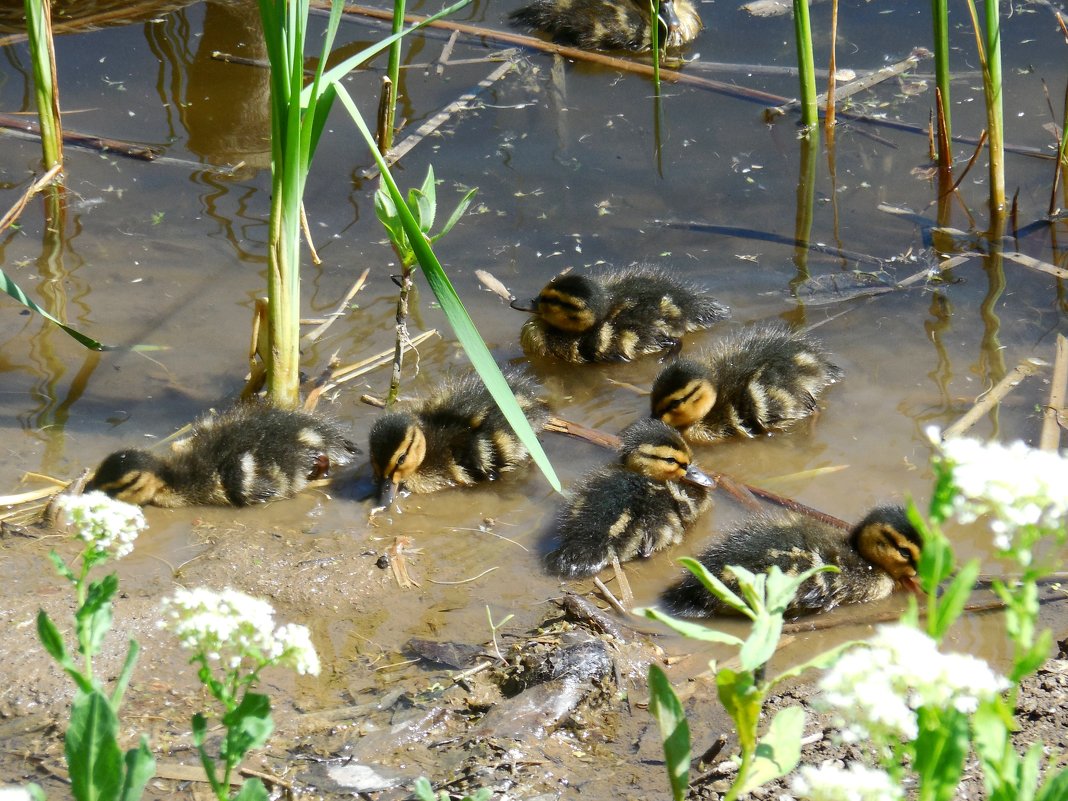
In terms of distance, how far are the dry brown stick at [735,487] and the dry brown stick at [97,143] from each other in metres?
2.76

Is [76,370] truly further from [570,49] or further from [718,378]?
[570,49]

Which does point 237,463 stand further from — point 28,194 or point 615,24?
point 615,24

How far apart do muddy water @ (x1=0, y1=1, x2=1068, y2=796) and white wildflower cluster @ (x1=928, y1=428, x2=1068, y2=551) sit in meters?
1.42

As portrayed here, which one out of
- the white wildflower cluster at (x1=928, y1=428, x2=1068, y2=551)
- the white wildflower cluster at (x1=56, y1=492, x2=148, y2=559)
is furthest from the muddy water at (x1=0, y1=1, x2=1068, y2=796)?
the white wildflower cluster at (x1=928, y1=428, x2=1068, y2=551)

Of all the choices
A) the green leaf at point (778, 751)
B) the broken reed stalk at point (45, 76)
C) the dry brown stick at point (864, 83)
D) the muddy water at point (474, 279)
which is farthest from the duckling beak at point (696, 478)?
the broken reed stalk at point (45, 76)

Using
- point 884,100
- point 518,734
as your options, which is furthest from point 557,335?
point 884,100

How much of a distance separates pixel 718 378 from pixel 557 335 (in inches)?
27.2

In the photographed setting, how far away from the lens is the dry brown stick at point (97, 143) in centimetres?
564

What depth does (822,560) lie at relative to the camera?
3217 millimetres

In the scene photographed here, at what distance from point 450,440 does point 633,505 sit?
2.43ft

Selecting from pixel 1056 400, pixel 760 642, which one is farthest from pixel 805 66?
pixel 760 642

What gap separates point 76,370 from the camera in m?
4.32

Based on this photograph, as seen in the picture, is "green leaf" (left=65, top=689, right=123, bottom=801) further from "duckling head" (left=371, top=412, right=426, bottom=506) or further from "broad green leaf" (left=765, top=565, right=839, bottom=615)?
"duckling head" (left=371, top=412, right=426, bottom=506)

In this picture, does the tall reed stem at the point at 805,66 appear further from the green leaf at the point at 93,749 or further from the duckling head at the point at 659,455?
the green leaf at the point at 93,749
